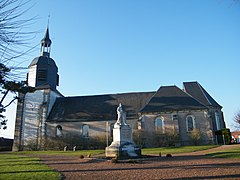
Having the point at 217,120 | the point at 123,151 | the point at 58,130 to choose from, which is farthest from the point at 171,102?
the point at 58,130

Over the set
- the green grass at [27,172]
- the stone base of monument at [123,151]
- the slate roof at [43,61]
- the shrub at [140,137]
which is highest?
the slate roof at [43,61]

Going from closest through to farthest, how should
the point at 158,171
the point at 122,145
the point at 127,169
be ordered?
the point at 158,171 → the point at 127,169 → the point at 122,145

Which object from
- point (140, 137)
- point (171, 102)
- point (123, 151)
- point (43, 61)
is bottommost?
point (123, 151)

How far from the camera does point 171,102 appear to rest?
29656mm

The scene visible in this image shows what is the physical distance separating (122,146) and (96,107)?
18.6 m

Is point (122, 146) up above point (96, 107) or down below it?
below

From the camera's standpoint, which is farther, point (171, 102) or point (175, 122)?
point (171, 102)

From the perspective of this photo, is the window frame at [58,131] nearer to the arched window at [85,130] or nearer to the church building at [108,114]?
the church building at [108,114]

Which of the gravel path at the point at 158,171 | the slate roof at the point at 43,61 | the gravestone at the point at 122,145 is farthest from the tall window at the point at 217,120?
the slate roof at the point at 43,61

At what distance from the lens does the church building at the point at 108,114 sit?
28.2 metres

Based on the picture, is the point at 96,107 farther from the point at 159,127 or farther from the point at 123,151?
the point at 123,151

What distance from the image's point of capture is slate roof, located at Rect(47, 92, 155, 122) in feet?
103

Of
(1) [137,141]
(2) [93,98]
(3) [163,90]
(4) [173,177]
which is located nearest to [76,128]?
(2) [93,98]

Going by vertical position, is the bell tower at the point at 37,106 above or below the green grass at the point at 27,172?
above
